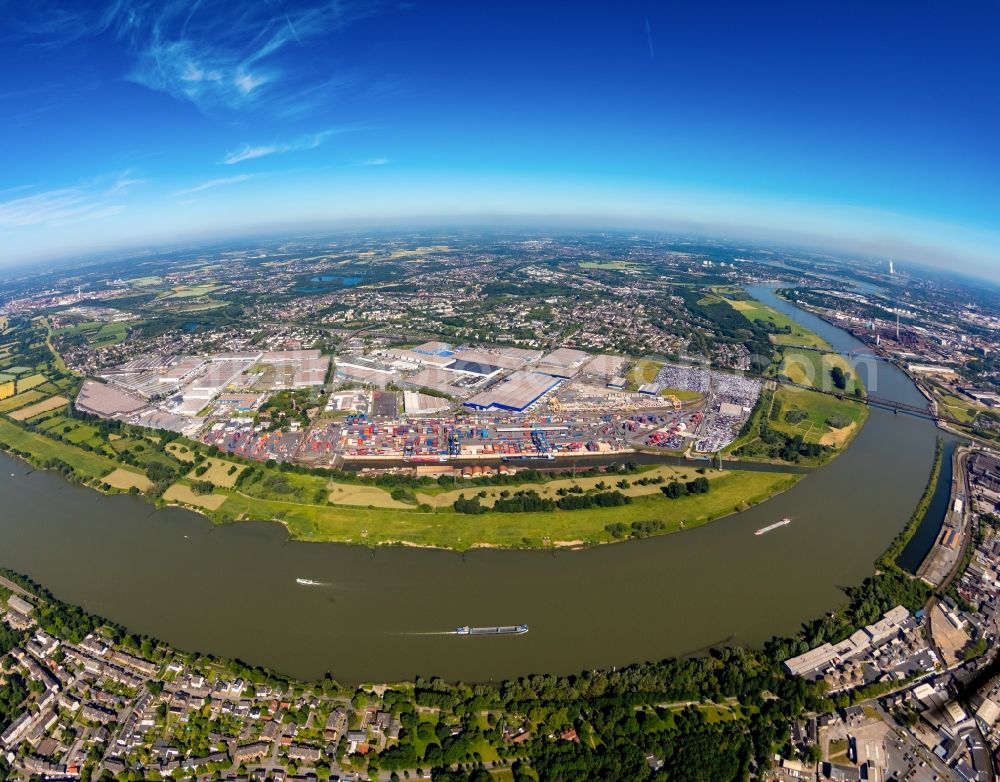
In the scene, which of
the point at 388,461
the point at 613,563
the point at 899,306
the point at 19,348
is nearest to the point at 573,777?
the point at 613,563

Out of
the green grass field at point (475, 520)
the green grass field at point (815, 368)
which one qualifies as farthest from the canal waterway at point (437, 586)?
the green grass field at point (815, 368)

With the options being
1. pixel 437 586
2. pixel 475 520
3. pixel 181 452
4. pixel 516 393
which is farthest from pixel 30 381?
pixel 437 586

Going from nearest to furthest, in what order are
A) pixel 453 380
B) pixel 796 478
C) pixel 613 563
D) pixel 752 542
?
pixel 613 563 < pixel 752 542 < pixel 796 478 < pixel 453 380

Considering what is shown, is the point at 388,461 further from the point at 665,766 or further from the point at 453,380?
the point at 665,766

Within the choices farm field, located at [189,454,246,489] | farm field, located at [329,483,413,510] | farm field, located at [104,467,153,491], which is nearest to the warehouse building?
farm field, located at [329,483,413,510]

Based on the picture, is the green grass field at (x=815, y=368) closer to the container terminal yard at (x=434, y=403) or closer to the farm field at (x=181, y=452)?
the container terminal yard at (x=434, y=403)

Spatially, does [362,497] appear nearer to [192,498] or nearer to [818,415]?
[192,498]
